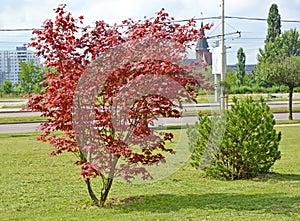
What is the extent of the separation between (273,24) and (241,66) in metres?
7.27

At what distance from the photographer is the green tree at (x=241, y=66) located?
61703mm

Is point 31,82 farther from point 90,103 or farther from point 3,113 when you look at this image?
point 90,103

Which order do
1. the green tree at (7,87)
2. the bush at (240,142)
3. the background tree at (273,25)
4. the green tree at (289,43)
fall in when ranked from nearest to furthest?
the bush at (240,142)
the green tree at (7,87)
the green tree at (289,43)
the background tree at (273,25)

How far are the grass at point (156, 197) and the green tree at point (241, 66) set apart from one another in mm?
49924

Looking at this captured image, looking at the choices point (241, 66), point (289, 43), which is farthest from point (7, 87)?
point (289, 43)

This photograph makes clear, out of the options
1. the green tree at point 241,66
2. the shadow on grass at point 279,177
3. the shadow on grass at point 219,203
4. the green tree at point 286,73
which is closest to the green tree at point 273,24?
the green tree at point 241,66

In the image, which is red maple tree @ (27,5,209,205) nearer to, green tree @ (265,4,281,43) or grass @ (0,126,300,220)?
grass @ (0,126,300,220)

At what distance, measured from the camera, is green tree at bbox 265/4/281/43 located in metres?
65.7

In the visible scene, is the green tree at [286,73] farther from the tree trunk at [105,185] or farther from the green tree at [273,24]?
the green tree at [273,24]

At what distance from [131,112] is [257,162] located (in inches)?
143

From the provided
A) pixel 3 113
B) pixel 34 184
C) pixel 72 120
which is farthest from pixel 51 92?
pixel 3 113

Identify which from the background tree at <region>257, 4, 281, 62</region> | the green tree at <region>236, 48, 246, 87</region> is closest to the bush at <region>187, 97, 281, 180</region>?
the green tree at <region>236, 48, 246, 87</region>

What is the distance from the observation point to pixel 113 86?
7.21 metres

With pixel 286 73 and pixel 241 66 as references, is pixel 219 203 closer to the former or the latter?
pixel 286 73
